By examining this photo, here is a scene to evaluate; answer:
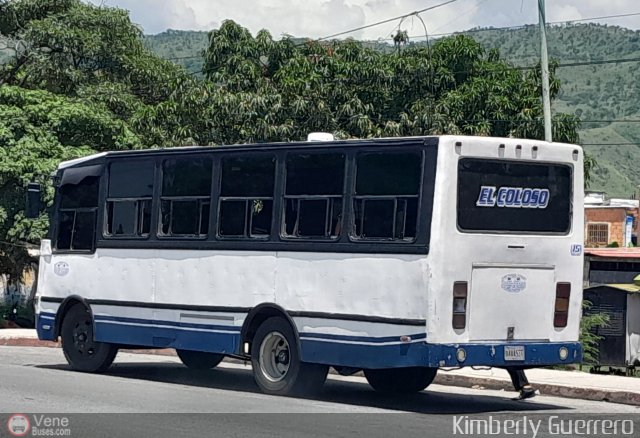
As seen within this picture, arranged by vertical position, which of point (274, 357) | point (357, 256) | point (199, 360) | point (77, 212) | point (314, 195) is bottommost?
point (199, 360)

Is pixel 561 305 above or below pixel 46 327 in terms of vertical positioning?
above

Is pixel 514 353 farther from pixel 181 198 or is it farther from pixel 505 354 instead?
pixel 181 198

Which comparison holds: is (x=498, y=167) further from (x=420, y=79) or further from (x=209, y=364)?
(x=420, y=79)

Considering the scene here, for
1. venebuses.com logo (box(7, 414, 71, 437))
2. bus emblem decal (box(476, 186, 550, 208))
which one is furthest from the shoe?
venebuses.com logo (box(7, 414, 71, 437))

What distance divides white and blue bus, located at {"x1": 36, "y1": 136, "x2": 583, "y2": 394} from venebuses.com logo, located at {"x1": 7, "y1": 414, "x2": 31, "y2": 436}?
12.1 ft

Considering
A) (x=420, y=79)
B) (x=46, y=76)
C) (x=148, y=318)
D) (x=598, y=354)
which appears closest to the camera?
(x=148, y=318)

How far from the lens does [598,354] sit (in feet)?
75.7

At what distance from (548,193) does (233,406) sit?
4371 mm

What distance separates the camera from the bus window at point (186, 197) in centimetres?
1631

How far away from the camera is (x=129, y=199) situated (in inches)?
693

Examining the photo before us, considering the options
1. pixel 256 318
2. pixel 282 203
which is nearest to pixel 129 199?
pixel 256 318

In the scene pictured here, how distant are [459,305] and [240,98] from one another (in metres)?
21.0

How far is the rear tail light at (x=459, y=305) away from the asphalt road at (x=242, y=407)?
99cm

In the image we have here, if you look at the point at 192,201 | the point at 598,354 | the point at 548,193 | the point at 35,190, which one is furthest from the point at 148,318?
the point at 598,354
